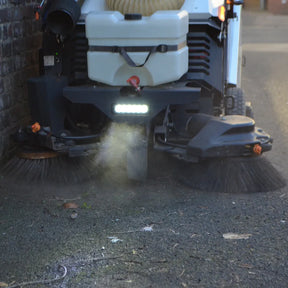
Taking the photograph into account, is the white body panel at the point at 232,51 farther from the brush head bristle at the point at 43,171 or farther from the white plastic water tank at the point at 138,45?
the brush head bristle at the point at 43,171

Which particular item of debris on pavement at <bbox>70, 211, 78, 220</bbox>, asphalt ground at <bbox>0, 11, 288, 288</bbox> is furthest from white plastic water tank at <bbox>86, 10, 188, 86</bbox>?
debris on pavement at <bbox>70, 211, 78, 220</bbox>

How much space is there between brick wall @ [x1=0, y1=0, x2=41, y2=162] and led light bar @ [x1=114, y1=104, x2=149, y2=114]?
1.12 meters

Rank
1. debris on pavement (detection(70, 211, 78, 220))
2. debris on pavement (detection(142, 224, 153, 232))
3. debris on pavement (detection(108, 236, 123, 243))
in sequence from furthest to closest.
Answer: debris on pavement (detection(70, 211, 78, 220))
debris on pavement (detection(142, 224, 153, 232))
debris on pavement (detection(108, 236, 123, 243))

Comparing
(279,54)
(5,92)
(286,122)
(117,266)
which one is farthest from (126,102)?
(279,54)

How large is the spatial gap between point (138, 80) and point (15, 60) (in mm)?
1323

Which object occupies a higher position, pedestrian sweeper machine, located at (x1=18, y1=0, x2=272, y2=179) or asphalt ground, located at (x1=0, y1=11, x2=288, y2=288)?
pedestrian sweeper machine, located at (x1=18, y1=0, x2=272, y2=179)

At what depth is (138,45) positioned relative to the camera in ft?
15.7

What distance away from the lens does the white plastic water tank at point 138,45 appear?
4.71m

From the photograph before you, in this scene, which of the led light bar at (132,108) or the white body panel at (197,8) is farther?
the white body panel at (197,8)

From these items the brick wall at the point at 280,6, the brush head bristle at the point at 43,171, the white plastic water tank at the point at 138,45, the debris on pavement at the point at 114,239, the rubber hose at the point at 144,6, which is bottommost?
the brick wall at the point at 280,6

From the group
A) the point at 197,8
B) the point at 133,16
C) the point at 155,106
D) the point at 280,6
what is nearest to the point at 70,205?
the point at 155,106

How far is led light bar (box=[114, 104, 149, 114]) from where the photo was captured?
16.0ft

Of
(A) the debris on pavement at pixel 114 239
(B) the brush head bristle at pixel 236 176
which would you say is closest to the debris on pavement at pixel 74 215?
(A) the debris on pavement at pixel 114 239

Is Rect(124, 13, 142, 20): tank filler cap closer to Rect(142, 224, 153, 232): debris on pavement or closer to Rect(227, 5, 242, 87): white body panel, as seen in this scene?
Rect(142, 224, 153, 232): debris on pavement
